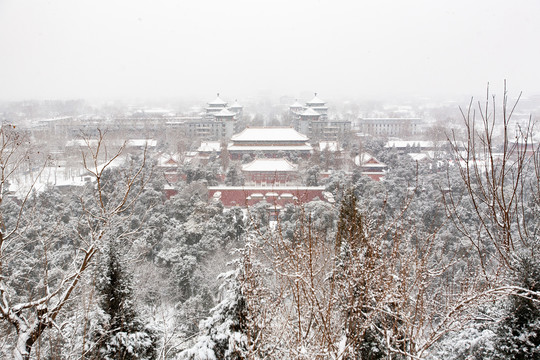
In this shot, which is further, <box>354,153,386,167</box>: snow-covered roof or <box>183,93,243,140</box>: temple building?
<box>183,93,243,140</box>: temple building

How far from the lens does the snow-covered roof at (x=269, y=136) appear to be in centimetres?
1845

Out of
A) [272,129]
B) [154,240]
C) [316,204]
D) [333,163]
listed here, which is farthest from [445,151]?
[154,240]

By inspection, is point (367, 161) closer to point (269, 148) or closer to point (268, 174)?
point (268, 174)

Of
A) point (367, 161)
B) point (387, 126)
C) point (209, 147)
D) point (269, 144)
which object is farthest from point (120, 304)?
point (387, 126)

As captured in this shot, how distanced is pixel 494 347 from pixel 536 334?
22 cm

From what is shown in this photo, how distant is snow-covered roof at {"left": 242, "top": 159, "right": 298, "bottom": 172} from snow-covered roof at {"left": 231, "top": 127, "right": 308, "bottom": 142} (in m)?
3.88

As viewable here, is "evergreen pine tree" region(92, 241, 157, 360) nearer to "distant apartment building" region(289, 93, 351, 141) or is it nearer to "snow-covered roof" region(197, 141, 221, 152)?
"snow-covered roof" region(197, 141, 221, 152)

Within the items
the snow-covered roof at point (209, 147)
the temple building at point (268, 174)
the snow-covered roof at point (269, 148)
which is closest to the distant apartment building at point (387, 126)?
the snow-covered roof at point (269, 148)

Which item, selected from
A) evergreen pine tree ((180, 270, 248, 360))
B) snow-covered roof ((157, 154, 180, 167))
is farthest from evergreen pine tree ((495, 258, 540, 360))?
snow-covered roof ((157, 154, 180, 167))

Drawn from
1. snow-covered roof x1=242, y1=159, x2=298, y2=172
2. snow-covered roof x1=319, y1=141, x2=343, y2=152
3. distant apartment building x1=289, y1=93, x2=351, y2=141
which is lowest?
snow-covered roof x1=242, y1=159, x2=298, y2=172

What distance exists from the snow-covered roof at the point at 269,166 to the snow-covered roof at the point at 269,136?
12.7ft

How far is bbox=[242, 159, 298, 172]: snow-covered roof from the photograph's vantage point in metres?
13.9

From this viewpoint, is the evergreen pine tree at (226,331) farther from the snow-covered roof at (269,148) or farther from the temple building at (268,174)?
the snow-covered roof at (269,148)

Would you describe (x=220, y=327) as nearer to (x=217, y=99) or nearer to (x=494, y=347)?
(x=494, y=347)
